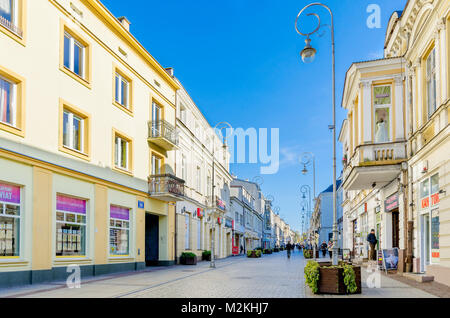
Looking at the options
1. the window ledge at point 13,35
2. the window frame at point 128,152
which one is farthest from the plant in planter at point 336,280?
the window frame at point 128,152

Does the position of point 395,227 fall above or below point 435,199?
below

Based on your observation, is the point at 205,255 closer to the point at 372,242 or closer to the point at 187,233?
the point at 187,233

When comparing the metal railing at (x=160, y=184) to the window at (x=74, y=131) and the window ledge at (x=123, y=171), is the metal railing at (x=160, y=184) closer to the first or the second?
the window ledge at (x=123, y=171)

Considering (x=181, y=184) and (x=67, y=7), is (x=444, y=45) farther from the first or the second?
(x=181, y=184)

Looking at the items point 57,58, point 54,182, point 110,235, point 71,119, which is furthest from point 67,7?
point 110,235

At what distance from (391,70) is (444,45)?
5.47 m

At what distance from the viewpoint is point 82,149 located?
17688 mm

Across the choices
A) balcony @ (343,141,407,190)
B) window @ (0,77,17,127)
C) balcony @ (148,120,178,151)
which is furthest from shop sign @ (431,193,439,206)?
balcony @ (148,120,178,151)

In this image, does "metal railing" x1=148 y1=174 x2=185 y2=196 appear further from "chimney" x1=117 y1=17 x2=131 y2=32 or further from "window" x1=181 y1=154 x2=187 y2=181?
"chimney" x1=117 y1=17 x2=131 y2=32

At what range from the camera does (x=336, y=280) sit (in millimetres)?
10742

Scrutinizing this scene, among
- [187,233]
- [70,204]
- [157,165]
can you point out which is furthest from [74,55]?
[187,233]

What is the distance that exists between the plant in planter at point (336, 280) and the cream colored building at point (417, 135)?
10.7 ft

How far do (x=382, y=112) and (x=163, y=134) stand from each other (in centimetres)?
1160

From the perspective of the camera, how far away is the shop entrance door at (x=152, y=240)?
25.7 m
